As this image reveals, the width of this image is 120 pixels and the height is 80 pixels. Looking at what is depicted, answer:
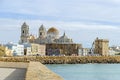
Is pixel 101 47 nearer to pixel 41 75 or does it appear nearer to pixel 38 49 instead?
pixel 38 49

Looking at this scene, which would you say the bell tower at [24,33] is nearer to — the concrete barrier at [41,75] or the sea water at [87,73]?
the sea water at [87,73]

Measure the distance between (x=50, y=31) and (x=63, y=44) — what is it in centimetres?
1193

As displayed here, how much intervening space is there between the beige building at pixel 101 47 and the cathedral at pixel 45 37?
47.6ft

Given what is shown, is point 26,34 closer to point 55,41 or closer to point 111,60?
point 55,41

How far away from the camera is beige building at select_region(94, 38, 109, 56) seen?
14899 cm

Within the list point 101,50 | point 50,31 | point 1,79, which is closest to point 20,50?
point 50,31

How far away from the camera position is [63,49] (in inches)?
5276

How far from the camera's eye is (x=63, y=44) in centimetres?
13300

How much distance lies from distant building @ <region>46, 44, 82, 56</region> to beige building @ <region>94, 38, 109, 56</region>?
15644mm

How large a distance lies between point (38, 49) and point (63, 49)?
848cm

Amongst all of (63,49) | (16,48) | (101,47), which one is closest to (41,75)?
(16,48)

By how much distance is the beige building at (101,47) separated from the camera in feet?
489

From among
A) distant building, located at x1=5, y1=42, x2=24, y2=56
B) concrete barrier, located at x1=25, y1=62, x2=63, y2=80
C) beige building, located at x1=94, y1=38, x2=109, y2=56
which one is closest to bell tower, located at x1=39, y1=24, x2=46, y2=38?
distant building, located at x1=5, y1=42, x2=24, y2=56

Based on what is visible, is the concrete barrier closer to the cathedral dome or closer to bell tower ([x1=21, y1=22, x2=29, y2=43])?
bell tower ([x1=21, y1=22, x2=29, y2=43])
